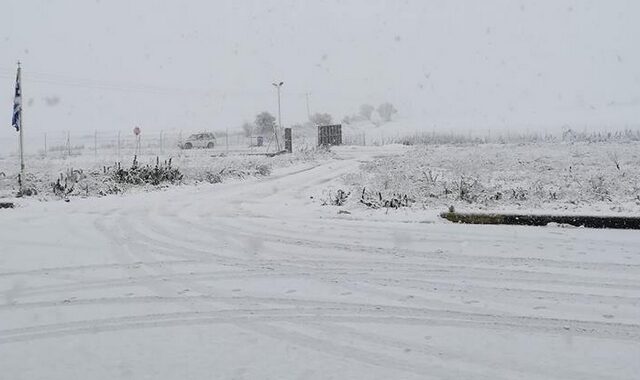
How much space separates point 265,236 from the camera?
10.4m

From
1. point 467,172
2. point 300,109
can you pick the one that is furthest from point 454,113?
point 467,172

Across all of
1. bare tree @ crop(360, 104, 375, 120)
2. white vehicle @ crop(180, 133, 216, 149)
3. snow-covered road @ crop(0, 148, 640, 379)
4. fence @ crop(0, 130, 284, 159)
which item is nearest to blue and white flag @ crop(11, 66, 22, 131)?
snow-covered road @ crop(0, 148, 640, 379)

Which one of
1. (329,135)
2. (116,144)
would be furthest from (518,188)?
(116,144)

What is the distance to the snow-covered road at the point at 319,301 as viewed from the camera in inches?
183

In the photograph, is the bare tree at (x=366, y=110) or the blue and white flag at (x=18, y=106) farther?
the bare tree at (x=366, y=110)

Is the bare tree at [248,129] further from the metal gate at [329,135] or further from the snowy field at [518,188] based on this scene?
the snowy field at [518,188]

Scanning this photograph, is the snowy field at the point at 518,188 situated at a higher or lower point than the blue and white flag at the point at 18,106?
lower

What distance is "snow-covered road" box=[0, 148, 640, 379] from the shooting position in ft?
15.3

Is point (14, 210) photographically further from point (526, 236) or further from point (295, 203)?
point (526, 236)

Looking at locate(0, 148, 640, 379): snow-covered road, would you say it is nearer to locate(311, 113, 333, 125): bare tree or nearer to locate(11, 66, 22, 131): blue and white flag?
locate(11, 66, 22, 131): blue and white flag

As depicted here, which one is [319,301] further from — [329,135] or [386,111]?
[386,111]

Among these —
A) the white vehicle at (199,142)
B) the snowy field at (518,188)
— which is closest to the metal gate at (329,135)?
the white vehicle at (199,142)

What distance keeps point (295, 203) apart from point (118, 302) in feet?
27.7

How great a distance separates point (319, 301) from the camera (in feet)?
20.9
